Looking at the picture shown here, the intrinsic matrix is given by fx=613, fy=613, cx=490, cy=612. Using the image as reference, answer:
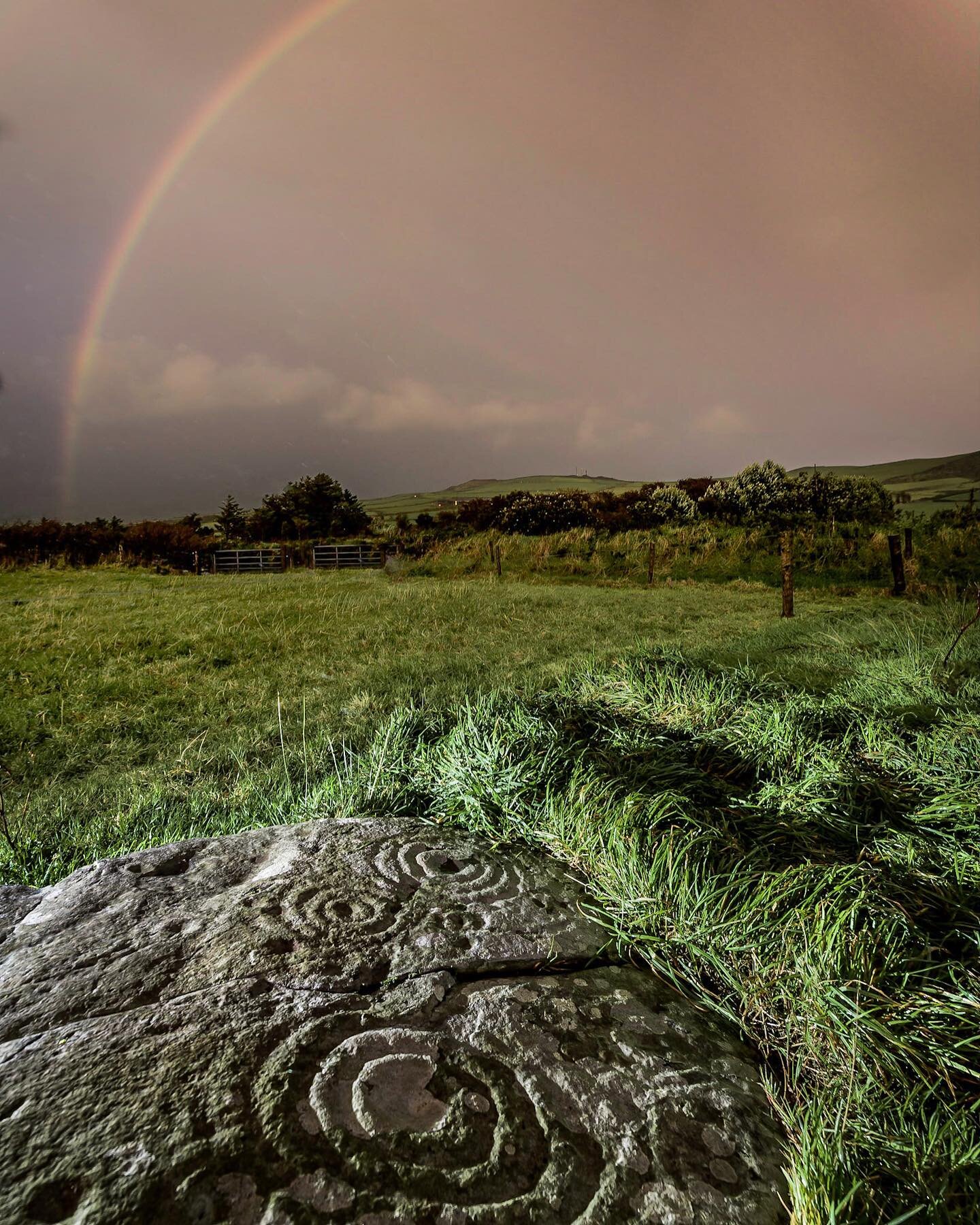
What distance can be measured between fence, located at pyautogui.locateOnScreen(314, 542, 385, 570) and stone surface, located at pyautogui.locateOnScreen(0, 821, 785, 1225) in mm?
18465

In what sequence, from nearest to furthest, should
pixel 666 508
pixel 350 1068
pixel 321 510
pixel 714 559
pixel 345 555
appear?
pixel 350 1068
pixel 714 559
pixel 345 555
pixel 666 508
pixel 321 510

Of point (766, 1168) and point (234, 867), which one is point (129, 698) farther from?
point (766, 1168)

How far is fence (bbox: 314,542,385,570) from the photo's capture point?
20156 mm

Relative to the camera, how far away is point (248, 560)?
21094 millimetres

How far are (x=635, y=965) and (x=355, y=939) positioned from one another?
68 centimetres

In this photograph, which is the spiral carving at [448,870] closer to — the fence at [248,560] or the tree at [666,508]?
the tree at [666,508]

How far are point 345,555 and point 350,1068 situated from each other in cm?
2135

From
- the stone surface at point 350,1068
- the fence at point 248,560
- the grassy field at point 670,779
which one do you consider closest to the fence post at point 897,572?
the grassy field at point 670,779

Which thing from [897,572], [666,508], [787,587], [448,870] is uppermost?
[666,508]

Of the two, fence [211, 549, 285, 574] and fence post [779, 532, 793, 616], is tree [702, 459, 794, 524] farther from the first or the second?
fence [211, 549, 285, 574]

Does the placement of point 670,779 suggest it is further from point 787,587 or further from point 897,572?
point 897,572

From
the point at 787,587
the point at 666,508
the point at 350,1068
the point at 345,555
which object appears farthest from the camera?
the point at 666,508

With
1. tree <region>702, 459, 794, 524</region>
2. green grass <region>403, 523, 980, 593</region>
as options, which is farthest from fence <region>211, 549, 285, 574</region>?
tree <region>702, 459, 794, 524</region>

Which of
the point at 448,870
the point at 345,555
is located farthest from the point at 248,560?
the point at 448,870
